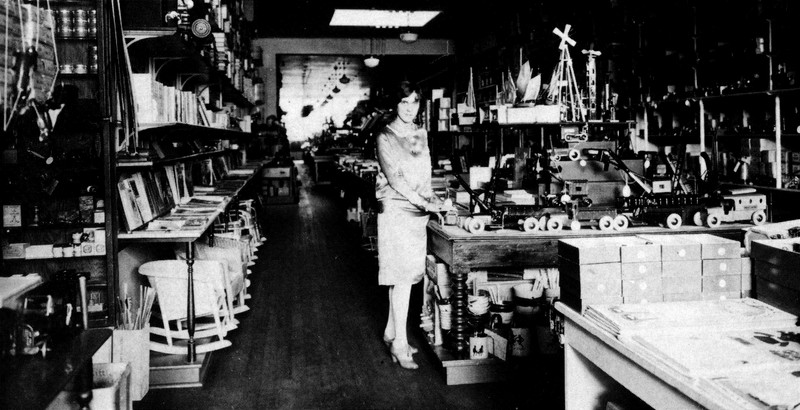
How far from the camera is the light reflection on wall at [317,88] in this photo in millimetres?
19078

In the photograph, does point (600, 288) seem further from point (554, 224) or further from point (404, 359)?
point (404, 359)

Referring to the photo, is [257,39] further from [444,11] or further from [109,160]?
[109,160]

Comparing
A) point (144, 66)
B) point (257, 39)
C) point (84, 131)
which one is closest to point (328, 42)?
point (257, 39)

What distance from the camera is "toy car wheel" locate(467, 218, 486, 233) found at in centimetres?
387

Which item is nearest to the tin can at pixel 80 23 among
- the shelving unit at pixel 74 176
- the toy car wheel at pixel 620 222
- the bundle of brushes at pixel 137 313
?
the shelving unit at pixel 74 176

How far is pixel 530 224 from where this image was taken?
3938mm

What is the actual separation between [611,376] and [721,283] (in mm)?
598

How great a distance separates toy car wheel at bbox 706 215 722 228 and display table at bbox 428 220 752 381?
0.13 feet

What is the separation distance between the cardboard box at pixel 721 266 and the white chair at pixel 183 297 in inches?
112

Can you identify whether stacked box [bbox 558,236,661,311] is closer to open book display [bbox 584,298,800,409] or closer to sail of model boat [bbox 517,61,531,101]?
open book display [bbox 584,298,800,409]

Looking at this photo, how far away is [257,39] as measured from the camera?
16109 millimetres

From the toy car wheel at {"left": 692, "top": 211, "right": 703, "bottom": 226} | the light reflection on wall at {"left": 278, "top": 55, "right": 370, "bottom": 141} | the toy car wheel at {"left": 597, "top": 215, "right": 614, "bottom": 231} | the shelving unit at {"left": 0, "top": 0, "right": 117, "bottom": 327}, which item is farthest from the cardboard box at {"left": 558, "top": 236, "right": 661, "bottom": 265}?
the light reflection on wall at {"left": 278, "top": 55, "right": 370, "bottom": 141}

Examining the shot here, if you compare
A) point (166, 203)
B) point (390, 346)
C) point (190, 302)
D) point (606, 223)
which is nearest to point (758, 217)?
point (606, 223)

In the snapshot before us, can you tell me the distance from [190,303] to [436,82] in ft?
52.7
